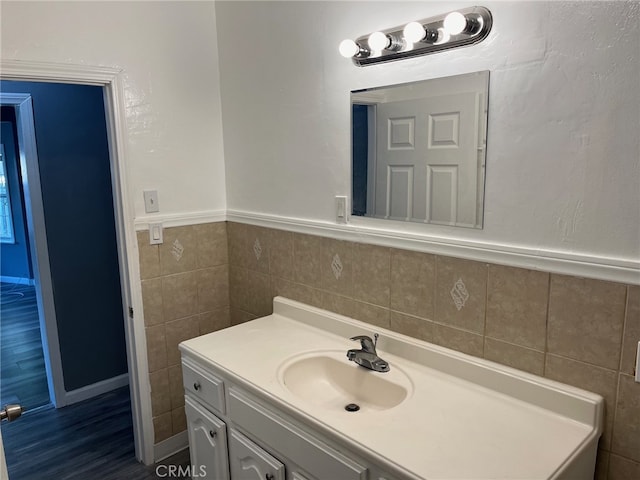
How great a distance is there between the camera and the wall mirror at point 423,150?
1528mm

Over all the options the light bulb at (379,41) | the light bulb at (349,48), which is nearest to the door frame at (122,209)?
the light bulb at (349,48)

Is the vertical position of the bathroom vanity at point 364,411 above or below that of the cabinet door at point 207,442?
above

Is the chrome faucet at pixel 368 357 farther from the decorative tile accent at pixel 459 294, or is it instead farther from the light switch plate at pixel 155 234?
the light switch plate at pixel 155 234

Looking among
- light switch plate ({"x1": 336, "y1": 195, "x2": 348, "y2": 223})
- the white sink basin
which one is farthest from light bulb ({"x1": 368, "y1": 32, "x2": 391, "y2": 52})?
the white sink basin

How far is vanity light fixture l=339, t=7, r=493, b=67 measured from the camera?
144cm

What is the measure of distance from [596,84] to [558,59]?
0.42 feet

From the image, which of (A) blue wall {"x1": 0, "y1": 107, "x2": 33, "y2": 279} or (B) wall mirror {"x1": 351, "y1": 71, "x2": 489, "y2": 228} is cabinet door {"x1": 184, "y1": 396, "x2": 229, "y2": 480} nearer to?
(B) wall mirror {"x1": 351, "y1": 71, "x2": 489, "y2": 228}

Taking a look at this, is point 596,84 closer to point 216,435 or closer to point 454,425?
point 454,425

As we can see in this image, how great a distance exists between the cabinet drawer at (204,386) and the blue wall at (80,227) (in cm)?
158

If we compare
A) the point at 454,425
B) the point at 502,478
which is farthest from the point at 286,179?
the point at 502,478

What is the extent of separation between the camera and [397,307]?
1.83 meters

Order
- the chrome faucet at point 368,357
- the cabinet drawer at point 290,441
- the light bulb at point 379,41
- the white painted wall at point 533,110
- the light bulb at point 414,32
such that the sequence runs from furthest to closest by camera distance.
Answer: the chrome faucet at point 368,357 < the light bulb at point 379,41 < the light bulb at point 414,32 < the cabinet drawer at point 290,441 < the white painted wall at point 533,110

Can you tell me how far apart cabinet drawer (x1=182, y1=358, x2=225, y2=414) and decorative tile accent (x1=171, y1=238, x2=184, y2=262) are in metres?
0.66

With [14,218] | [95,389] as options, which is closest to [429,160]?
[95,389]
